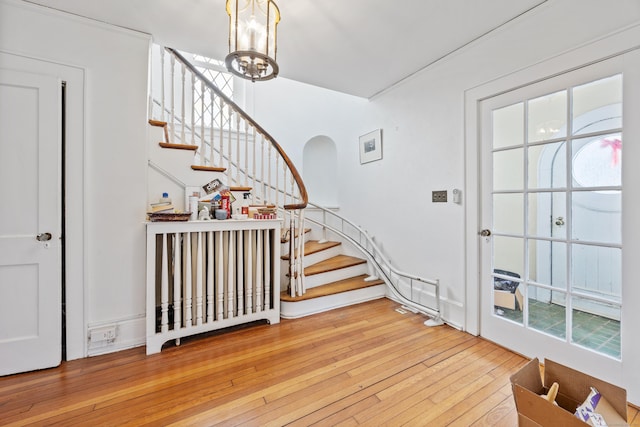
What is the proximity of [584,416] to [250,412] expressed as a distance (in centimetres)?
143

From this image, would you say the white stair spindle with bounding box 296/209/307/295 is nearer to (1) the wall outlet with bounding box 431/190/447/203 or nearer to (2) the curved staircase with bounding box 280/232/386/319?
(2) the curved staircase with bounding box 280/232/386/319

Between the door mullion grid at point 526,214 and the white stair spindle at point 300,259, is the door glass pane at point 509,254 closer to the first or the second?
the door mullion grid at point 526,214

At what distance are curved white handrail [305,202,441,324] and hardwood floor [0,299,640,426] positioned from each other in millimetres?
362

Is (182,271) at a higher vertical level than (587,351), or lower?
higher

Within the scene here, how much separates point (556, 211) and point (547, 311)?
0.67 metres

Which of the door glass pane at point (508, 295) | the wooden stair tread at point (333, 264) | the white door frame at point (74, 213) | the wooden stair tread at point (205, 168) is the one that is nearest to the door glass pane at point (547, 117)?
A: the door glass pane at point (508, 295)

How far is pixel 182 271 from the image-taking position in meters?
2.12

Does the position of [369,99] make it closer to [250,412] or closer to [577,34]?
[577,34]

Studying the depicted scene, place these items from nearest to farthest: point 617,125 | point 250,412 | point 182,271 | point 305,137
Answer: point 250,412 → point 617,125 → point 182,271 → point 305,137

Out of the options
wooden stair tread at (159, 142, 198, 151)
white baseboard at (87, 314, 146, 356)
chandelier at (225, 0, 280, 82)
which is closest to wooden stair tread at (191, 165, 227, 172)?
wooden stair tread at (159, 142, 198, 151)

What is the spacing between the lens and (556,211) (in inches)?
68.5

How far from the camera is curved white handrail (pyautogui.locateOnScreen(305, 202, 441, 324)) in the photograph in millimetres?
2444

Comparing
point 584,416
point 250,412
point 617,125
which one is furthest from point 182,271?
point 617,125

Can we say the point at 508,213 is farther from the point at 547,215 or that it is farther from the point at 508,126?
the point at 508,126
